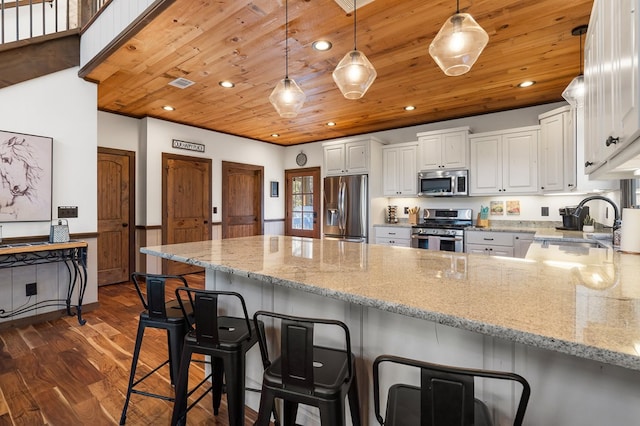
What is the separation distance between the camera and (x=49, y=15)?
3971 mm

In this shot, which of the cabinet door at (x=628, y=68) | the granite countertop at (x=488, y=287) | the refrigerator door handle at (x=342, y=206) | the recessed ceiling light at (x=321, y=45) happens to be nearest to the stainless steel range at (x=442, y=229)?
the refrigerator door handle at (x=342, y=206)

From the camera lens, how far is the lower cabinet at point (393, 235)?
15.8ft

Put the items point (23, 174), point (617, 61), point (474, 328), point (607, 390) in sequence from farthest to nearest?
point (23, 174) < point (617, 61) < point (607, 390) < point (474, 328)

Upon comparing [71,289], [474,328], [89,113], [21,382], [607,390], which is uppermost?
[89,113]

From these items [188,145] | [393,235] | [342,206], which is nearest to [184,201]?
[188,145]

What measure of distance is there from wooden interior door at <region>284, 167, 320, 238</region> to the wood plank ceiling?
1.87m

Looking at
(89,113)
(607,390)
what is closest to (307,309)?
(607,390)

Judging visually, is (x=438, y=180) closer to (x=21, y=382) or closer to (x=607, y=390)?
(x=607, y=390)

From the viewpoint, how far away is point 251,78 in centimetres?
342

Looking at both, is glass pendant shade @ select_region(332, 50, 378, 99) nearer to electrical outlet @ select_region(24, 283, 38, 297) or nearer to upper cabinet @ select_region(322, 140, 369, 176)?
upper cabinet @ select_region(322, 140, 369, 176)

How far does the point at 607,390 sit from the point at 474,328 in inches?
21.2

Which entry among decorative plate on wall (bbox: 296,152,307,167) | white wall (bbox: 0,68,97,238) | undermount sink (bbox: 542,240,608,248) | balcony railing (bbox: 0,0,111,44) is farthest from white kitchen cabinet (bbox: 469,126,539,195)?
balcony railing (bbox: 0,0,111,44)

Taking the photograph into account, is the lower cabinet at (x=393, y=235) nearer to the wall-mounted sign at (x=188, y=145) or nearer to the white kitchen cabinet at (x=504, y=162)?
the white kitchen cabinet at (x=504, y=162)

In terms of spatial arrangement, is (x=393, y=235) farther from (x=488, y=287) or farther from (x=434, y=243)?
(x=488, y=287)
